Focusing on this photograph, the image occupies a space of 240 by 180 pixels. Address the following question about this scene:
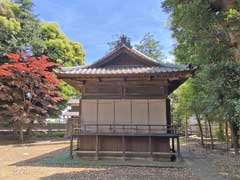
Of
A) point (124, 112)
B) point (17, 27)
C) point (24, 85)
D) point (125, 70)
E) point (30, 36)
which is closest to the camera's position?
point (124, 112)

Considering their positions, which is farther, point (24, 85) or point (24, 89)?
point (24, 89)

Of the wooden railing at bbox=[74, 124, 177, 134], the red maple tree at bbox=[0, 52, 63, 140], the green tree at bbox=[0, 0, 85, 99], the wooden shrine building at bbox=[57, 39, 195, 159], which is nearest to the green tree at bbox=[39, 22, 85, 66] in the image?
the green tree at bbox=[0, 0, 85, 99]

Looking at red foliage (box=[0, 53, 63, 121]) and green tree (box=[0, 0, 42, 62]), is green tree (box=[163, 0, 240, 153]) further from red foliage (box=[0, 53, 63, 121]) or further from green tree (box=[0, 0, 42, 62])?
green tree (box=[0, 0, 42, 62])

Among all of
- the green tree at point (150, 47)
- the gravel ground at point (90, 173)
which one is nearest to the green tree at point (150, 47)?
the green tree at point (150, 47)

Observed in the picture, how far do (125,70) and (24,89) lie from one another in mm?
11608

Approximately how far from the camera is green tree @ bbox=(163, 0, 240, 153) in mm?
6820

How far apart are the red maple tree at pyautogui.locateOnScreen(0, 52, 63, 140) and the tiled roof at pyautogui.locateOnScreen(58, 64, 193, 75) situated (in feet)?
28.2

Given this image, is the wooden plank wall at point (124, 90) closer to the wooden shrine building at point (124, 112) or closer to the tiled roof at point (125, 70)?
the wooden shrine building at point (124, 112)

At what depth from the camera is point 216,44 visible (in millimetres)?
8461

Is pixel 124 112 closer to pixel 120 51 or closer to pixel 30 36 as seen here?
pixel 120 51

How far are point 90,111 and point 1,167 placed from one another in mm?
4314

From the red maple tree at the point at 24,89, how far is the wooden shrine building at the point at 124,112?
29.3ft

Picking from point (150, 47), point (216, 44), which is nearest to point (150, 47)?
point (150, 47)

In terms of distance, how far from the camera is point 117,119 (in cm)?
1157
